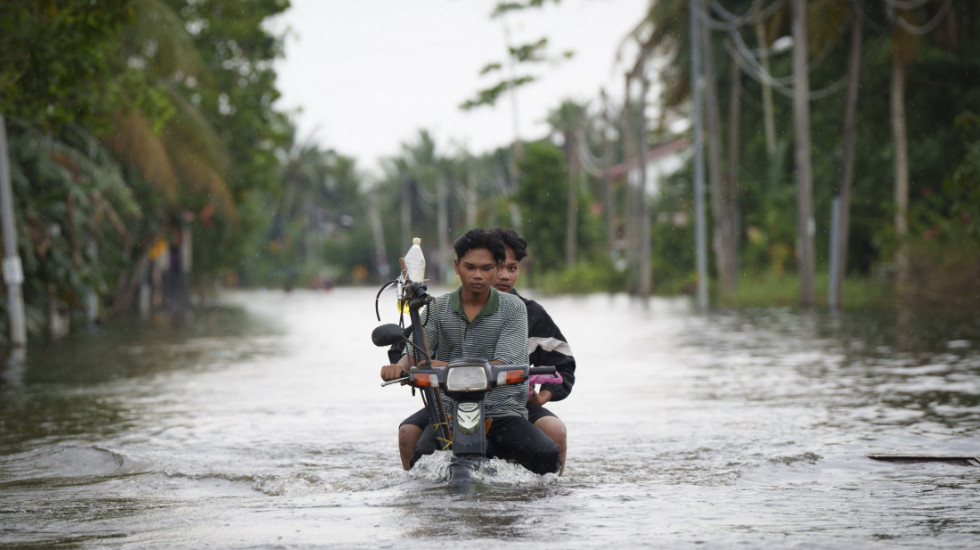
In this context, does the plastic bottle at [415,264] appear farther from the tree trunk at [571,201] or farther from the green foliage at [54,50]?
the tree trunk at [571,201]

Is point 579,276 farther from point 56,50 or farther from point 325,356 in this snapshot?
point 56,50

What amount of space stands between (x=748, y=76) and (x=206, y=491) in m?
41.8

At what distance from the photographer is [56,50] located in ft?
51.7

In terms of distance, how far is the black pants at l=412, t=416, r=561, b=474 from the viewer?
7.00 meters

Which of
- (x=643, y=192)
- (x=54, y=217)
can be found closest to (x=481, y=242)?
(x=54, y=217)

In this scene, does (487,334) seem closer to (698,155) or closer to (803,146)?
(803,146)

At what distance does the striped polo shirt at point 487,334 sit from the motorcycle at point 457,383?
0.10 m

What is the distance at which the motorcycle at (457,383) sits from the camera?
649 cm

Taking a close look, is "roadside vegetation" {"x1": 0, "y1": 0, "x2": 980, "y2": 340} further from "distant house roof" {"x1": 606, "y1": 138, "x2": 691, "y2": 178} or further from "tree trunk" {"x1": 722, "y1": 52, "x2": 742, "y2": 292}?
"distant house roof" {"x1": 606, "y1": 138, "x2": 691, "y2": 178}

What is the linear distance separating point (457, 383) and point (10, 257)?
17.3 m

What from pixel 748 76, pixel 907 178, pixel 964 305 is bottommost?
pixel 964 305

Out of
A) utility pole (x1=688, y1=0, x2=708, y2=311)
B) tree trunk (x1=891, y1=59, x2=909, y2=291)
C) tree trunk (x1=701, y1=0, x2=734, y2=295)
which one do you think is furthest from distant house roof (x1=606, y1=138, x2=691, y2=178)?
tree trunk (x1=891, y1=59, x2=909, y2=291)

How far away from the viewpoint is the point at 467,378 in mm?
6492

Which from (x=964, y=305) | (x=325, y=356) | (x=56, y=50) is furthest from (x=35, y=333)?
(x=964, y=305)
